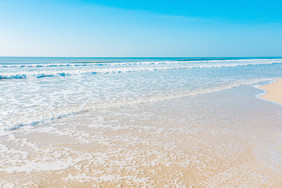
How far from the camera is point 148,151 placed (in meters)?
4.42

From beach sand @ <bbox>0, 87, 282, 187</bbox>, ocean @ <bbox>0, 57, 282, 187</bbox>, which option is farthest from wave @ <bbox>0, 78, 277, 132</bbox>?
beach sand @ <bbox>0, 87, 282, 187</bbox>

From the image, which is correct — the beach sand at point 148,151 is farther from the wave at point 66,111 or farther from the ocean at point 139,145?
the wave at point 66,111

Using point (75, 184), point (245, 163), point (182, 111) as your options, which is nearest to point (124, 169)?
point (75, 184)

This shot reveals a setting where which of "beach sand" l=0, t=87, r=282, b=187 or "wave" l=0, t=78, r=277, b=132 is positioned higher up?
"wave" l=0, t=78, r=277, b=132

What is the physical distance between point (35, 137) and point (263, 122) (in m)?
6.04

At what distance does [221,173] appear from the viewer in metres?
3.54

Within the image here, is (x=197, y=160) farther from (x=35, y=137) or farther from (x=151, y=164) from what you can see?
(x=35, y=137)

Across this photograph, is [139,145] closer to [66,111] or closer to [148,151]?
[148,151]

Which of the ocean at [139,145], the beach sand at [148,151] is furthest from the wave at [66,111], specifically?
the beach sand at [148,151]

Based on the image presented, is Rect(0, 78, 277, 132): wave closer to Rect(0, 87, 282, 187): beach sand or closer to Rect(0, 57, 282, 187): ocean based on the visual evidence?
Rect(0, 57, 282, 187): ocean

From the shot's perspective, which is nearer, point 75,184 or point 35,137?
point 75,184

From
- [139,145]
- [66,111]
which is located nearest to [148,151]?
[139,145]

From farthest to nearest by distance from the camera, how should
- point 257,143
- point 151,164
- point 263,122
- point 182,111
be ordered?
point 182,111
point 263,122
point 257,143
point 151,164

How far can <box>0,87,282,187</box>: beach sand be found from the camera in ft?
11.0
